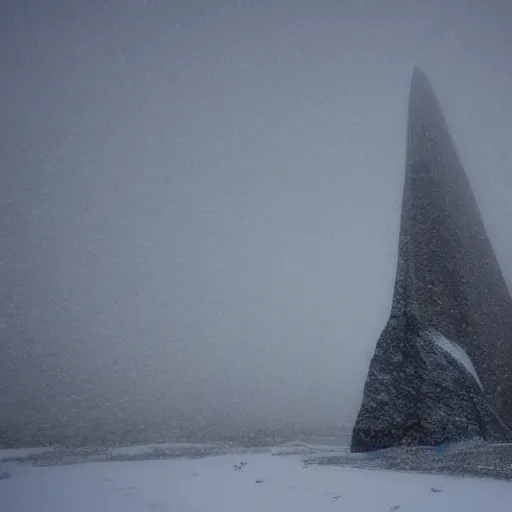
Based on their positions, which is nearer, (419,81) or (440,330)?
(440,330)

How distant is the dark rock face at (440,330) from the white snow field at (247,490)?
2474 millimetres

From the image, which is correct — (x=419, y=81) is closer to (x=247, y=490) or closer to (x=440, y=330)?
(x=440, y=330)

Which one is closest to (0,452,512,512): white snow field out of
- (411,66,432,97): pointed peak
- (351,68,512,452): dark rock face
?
(351,68,512,452): dark rock face

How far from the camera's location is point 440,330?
850 centimetres

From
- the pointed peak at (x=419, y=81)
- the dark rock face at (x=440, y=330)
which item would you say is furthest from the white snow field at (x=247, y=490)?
the pointed peak at (x=419, y=81)

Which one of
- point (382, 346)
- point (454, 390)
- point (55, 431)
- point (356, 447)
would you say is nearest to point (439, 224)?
point (382, 346)

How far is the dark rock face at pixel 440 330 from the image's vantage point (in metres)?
7.59

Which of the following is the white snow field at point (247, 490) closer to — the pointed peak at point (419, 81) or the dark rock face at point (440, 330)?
the dark rock face at point (440, 330)

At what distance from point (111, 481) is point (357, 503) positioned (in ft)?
15.1

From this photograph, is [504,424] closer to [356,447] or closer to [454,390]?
[454,390]

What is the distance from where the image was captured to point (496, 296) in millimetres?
9734

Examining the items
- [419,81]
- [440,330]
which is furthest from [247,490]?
[419,81]

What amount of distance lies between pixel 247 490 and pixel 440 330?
5718 millimetres

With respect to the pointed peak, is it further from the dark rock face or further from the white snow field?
the white snow field
